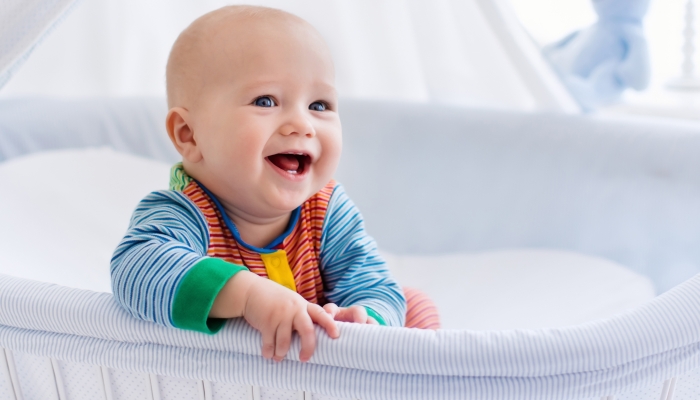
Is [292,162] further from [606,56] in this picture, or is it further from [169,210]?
[606,56]

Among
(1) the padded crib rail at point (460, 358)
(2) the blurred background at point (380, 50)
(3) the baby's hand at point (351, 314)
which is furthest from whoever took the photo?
(2) the blurred background at point (380, 50)

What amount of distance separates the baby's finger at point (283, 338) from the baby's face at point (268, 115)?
0.22 meters

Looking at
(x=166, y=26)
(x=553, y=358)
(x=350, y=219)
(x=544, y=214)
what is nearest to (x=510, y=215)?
(x=544, y=214)

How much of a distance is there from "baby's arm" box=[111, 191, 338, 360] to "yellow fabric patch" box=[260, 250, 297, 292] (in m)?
0.17

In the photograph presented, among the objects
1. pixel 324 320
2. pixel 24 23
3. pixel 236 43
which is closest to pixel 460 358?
pixel 324 320

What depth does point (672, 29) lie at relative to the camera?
2.13 meters

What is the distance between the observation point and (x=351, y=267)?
1.04 m

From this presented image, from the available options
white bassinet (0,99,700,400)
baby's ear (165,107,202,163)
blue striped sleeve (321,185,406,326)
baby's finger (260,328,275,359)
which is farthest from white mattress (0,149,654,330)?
baby's finger (260,328,275,359)

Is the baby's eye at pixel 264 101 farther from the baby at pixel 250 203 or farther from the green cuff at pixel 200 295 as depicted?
the green cuff at pixel 200 295

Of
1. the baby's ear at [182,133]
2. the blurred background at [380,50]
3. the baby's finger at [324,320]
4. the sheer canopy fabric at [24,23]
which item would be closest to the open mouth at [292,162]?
the baby's ear at [182,133]

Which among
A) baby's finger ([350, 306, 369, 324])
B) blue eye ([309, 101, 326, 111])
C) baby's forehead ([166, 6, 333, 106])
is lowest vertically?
baby's finger ([350, 306, 369, 324])

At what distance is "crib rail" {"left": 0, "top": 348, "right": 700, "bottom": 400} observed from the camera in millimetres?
734

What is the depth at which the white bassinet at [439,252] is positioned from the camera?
68 centimetres

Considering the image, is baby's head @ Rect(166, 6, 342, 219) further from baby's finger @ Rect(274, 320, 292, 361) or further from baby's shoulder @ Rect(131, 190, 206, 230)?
baby's finger @ Rect(274, 320, 292, 361)
